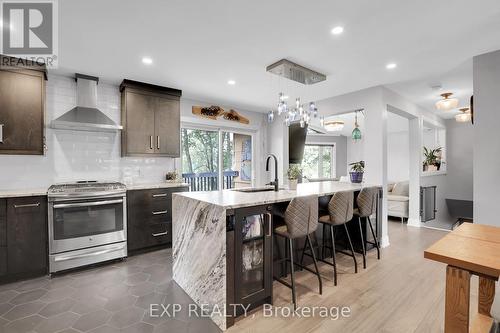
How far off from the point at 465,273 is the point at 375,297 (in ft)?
4.81

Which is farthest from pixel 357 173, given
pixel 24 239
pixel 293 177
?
pixel 24 239

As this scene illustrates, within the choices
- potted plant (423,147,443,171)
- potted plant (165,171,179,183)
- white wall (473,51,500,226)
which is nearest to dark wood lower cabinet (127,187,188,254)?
potted plant (165,171,179,183)

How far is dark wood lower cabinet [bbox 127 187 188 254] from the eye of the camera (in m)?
3.56

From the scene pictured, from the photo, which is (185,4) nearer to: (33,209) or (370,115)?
(33,209)

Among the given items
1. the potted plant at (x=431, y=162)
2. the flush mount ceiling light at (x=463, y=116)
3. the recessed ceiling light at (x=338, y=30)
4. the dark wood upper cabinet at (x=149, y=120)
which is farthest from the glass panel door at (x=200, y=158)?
the potted plant at (x=431, y=162)

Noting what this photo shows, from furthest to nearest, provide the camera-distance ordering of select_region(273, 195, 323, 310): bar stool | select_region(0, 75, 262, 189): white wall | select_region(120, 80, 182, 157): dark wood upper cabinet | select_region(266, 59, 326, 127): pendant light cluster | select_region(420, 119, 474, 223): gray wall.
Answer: select_region(420, 119, 474, 223): gray wall, select_region(120, 80, 182, 157): dark wood upper cabinet, select_region(0, 75, 262, 189): white wall, select_region(266, 59, 326, 127): pendant light cluster, select_region(273, 195, 323, 310): bar stool

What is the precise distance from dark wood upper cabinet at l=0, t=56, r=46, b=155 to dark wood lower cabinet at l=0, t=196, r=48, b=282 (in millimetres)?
702

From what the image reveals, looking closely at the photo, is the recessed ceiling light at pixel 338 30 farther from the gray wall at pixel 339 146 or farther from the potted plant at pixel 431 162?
the gray wall at pixel 339 146

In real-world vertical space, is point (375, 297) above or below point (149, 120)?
below

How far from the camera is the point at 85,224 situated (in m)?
3.16

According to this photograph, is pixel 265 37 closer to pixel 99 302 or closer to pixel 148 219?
pixel 148 219

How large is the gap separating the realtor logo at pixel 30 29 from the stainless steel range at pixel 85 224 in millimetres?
1613

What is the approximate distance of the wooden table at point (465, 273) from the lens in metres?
1.15

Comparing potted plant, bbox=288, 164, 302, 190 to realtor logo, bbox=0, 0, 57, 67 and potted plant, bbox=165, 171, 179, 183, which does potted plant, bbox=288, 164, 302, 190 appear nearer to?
potted plant, bbox=165, 171, 179, 183
